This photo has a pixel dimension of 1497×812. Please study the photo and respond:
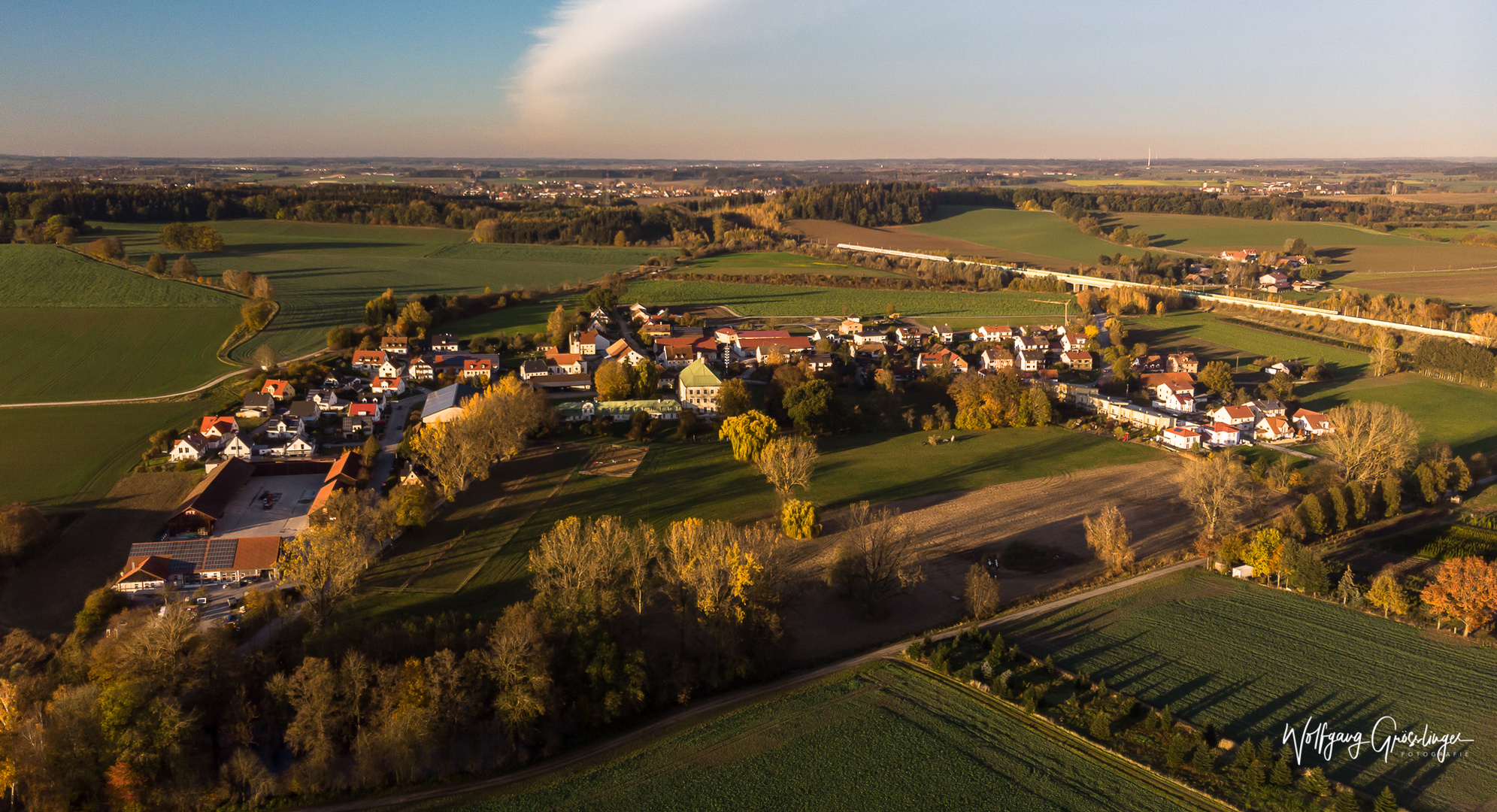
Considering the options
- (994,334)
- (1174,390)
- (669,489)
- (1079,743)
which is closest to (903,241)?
(994,334)

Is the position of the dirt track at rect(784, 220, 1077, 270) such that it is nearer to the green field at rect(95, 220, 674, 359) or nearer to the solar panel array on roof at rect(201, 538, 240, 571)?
the green field at rect(95, 220, 674, 359)

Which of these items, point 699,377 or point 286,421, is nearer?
point 286,421

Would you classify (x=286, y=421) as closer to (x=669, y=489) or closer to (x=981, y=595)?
(x=669, y=489)

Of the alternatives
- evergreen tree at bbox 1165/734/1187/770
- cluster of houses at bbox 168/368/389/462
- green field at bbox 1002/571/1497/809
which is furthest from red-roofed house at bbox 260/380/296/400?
evergreen tree at bbox 1165/734/1187/770

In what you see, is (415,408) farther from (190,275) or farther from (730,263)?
(730,263)

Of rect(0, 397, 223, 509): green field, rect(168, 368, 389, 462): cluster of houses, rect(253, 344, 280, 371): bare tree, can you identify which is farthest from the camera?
rect(253, 344, 280, 371): bare tree

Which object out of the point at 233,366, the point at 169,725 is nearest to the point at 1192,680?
the point at 169,725
